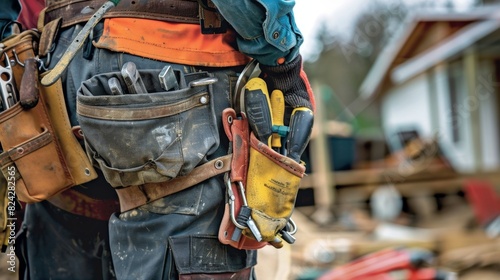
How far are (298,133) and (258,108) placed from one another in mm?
160

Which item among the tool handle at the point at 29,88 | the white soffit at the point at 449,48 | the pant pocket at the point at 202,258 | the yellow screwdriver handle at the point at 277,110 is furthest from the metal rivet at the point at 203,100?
the white soffit at the point at 449,48

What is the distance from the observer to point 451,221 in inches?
566

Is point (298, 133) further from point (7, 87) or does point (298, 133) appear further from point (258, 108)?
point (7, 87)

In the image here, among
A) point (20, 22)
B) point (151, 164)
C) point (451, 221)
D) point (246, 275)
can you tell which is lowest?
point (451, 221)

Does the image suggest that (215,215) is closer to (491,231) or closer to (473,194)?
(491,231)

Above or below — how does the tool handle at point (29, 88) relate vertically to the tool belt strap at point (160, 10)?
below

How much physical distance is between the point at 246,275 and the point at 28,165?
2.58 ft

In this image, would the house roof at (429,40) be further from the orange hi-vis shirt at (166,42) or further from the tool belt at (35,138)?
the tool belt at (35,138)

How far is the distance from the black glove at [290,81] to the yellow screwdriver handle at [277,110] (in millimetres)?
20

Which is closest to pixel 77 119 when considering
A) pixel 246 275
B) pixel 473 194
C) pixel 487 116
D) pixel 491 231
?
pixel 246 275

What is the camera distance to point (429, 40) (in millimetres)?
19828

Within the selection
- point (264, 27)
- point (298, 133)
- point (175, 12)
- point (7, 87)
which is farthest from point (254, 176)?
point (7, 87)

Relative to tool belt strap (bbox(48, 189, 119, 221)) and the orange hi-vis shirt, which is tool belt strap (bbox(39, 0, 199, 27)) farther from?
tool belt strap (bbox(48, 189, 119, 221))

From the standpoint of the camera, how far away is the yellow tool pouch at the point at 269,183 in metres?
2.51
